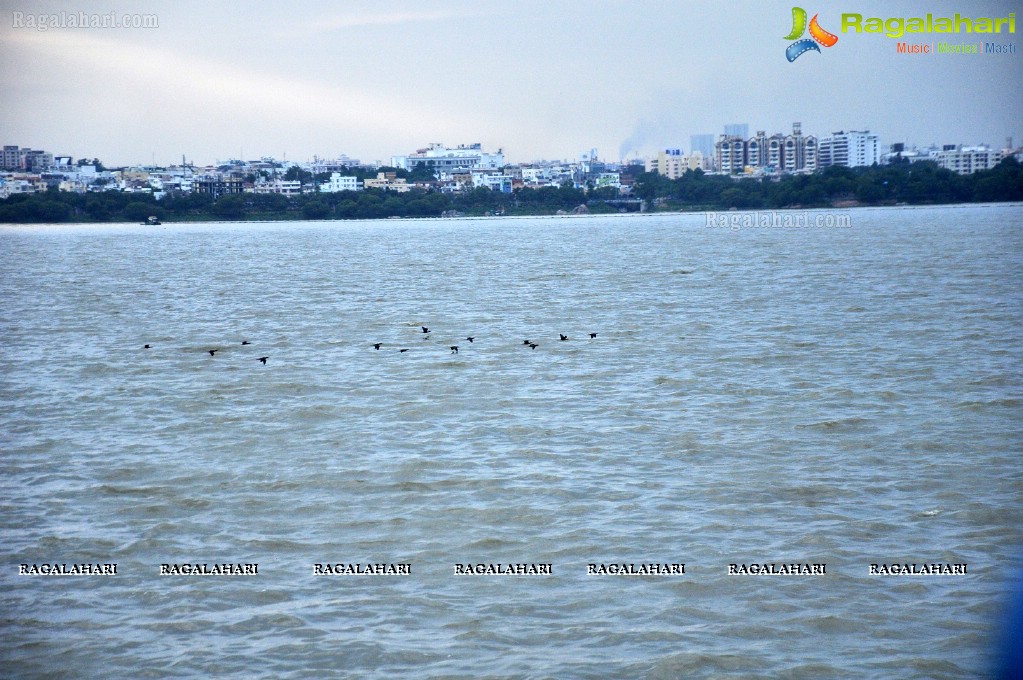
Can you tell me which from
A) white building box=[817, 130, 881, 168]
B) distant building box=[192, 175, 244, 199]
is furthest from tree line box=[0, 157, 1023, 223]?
white building box=[817, 130, 881, 168]

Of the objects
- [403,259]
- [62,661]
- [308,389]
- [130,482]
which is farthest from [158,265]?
[62,661]

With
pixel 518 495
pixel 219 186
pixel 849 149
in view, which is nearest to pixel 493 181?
pixel 219 186

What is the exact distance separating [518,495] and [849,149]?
195429 millimetres

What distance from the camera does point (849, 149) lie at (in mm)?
193875

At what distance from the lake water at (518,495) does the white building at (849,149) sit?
179 m

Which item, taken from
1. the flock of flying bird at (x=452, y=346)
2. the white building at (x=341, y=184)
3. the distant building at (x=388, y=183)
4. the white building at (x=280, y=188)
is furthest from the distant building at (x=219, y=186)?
the flock of flying bird at (x=452, y=346)

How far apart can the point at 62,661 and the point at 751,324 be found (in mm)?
18703

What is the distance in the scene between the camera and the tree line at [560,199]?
132 meters

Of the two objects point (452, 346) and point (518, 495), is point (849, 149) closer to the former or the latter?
point (452, 346)

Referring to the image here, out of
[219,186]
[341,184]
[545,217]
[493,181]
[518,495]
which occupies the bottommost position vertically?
[518,495]

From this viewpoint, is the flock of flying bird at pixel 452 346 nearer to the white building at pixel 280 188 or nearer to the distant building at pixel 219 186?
the distant building at pixel 219 186

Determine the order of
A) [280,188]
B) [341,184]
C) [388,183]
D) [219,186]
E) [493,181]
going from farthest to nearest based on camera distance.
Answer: [493,181] < [388,183] < [341,184] < [280,188] < [219,186]

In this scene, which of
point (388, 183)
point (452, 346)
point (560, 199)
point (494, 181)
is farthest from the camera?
point (494, 181)

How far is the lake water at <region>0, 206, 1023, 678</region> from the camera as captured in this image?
22.3ft
